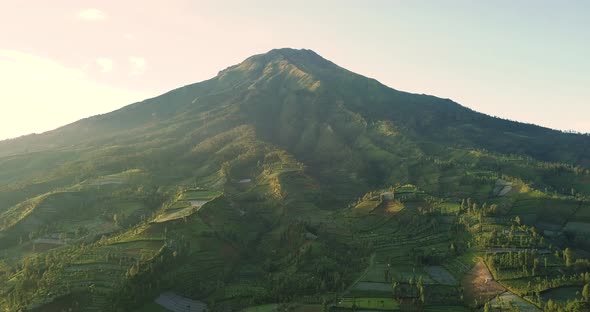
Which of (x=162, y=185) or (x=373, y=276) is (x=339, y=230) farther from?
(x=162, y=185)

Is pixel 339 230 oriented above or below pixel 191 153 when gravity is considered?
below

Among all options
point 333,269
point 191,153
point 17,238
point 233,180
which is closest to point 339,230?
point 333,269

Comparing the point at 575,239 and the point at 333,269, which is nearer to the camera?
the point at 333,269

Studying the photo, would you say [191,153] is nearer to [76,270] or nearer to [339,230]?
[339,230]

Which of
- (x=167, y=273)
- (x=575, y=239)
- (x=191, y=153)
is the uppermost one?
(x=191, y=153)

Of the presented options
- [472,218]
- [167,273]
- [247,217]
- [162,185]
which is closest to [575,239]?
[472,218]

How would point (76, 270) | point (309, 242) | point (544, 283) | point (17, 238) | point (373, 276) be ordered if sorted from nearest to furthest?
point (544, 283) < point (76, 270) < point (373, 276) < point (309, 242) < point (17, 238)

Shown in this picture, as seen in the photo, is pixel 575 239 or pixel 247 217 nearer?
pixel 575 239

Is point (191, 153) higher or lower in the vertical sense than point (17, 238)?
higher

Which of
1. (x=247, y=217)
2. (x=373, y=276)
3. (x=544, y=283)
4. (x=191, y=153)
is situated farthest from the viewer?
(x=191, y=153)
